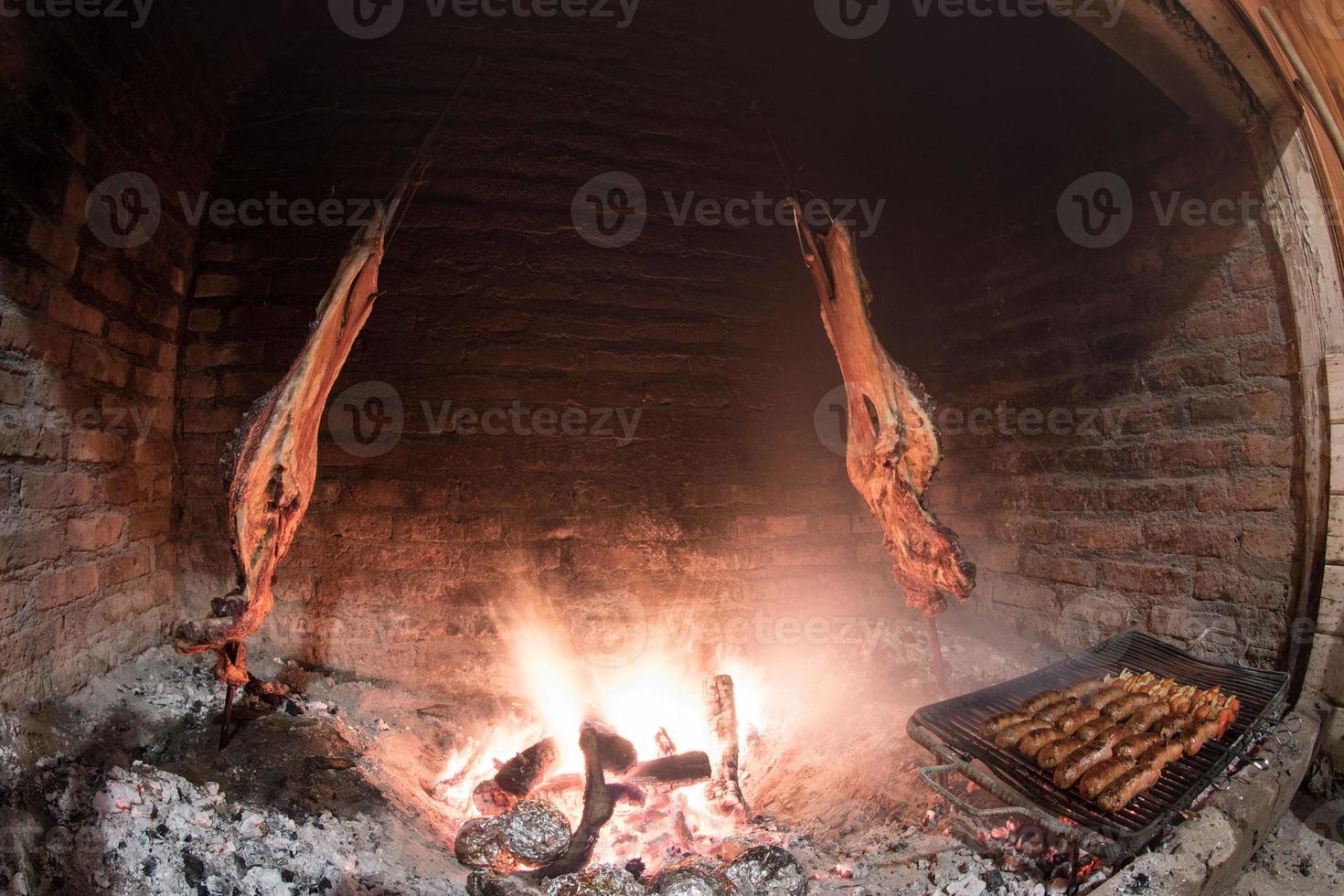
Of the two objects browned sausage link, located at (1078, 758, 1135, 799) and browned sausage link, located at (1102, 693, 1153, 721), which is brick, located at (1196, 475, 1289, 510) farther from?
browned sausage link, located at (1078, 758, 1135, 799)

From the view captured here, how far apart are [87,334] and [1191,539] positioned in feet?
18.3

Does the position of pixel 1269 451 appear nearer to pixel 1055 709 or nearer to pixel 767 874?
pixel 1055 709

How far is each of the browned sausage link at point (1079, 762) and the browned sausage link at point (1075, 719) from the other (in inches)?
5.3

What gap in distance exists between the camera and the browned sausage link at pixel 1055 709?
8.92 ft

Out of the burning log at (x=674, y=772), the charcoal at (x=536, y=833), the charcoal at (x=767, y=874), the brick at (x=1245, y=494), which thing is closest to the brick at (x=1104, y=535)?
the brick at (x=1245, y=494)

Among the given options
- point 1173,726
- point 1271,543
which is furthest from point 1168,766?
point 1271,543

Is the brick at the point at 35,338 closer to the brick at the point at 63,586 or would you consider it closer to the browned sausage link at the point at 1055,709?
the brick at the point at 63,586

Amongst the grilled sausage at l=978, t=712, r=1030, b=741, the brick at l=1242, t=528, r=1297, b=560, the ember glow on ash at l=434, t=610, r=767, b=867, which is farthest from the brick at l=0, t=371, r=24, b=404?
the brick at l=1242, t=528, r=1297, b=560

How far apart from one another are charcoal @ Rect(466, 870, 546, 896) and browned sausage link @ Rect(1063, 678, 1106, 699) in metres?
2.42

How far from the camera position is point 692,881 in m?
2.28

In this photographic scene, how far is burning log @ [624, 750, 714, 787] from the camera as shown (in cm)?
331

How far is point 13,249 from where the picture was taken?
2.49 meters

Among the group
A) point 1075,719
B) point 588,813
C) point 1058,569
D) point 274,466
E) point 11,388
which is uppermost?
point 11,388

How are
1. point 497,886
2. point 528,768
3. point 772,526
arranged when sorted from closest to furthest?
point 497,886, point 528,768, point 772,526
